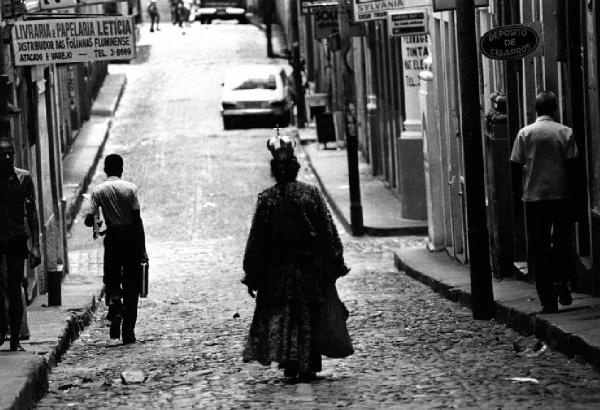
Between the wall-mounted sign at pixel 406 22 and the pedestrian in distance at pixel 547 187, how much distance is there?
10525mm

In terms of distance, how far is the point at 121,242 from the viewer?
588 inches

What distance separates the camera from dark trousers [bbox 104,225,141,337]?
1493 cm

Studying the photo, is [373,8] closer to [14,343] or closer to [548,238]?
[548,238]

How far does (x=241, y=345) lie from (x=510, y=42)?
134 inches

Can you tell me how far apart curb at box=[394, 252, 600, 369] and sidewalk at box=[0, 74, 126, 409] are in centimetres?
366

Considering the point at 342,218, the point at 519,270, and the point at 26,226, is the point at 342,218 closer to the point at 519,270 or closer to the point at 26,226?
the point at 519,270

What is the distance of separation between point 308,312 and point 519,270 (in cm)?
606

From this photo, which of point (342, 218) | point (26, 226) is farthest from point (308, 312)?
point (342, 218)

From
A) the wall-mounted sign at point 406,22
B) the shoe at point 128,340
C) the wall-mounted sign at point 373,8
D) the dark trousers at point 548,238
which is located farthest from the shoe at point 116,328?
the wall-mounted sign at point 373,8

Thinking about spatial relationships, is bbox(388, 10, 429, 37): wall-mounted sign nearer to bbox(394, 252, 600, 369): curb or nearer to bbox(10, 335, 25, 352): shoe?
bbox(394, 252, 600, 369): curb

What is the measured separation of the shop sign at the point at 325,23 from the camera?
32219 mm

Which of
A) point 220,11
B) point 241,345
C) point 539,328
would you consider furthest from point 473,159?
point 220,11

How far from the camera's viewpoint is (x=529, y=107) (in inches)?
671

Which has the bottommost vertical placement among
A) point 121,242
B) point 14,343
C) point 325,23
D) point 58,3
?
point 14,343
